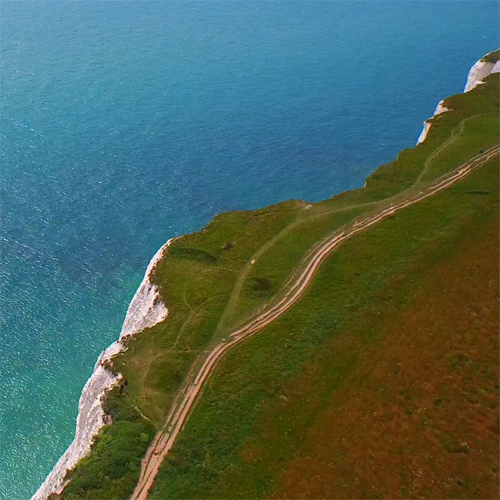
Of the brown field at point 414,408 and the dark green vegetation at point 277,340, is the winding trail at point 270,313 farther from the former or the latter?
the brown field at point 414,408

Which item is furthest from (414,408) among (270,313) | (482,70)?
(482,70)

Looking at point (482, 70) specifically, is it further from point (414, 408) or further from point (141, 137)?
point (414, 408)

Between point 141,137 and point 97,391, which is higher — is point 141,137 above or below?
above

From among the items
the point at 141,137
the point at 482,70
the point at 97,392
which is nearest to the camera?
the point at 97,392

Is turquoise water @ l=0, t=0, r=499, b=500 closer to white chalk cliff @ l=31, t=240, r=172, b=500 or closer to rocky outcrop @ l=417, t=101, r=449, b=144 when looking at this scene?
white chalk cliff @ l=31, t=240, r=172, b=500

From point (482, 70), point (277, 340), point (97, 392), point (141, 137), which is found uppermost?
point (141, 137)

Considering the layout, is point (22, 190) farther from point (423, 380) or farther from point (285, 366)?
point (423, 380)

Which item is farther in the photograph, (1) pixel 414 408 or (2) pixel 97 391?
(2) pixel 97 391

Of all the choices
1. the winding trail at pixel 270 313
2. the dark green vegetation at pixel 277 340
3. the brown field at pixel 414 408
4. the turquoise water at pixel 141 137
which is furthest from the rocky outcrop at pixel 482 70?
the brown field at pixel 414 408

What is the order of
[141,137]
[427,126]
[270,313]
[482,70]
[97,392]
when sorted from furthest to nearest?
[482,70], [141,137], [427,126], [270,313], [97,392]

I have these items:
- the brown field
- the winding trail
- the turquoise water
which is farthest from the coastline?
the brown field
